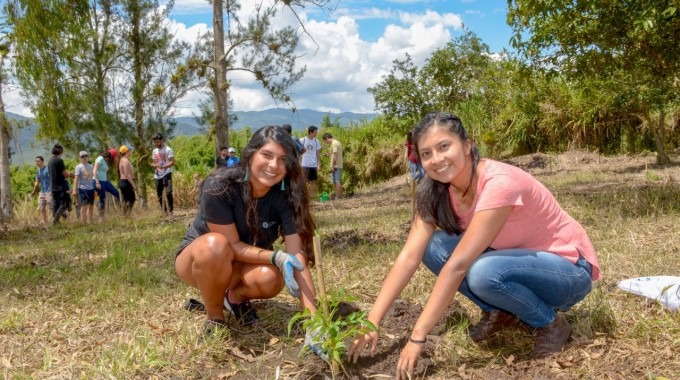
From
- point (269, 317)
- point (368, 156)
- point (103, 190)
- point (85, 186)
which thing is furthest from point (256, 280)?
point (368, 156)

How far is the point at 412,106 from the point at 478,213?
12977 mm

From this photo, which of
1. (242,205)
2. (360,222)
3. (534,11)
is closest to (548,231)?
(242,205)

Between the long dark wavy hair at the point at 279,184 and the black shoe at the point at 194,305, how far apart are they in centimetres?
71

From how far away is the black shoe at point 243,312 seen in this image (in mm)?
3209

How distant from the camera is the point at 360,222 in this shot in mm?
6781

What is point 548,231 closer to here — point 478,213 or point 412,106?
point 478,213

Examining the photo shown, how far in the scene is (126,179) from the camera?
396 inches

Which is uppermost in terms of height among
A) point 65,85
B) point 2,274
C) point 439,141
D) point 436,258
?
point 65,85

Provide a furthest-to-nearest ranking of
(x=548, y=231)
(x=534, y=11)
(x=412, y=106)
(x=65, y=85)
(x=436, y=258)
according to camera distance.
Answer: (x=412, y=106)
(x=65, y=85)
(x=534, y=11)
(x=436, y=258)
(x=548, y=231)

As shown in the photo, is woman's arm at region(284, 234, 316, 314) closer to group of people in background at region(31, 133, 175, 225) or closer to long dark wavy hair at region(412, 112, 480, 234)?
long dark wavy hair at region(412, 112, 480, 234)

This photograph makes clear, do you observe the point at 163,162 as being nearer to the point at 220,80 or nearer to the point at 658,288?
the point at 220,80

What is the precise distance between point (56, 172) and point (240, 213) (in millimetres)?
7796

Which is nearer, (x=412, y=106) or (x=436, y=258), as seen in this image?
(x=436, y=258)

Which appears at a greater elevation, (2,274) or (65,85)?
(65,85)
